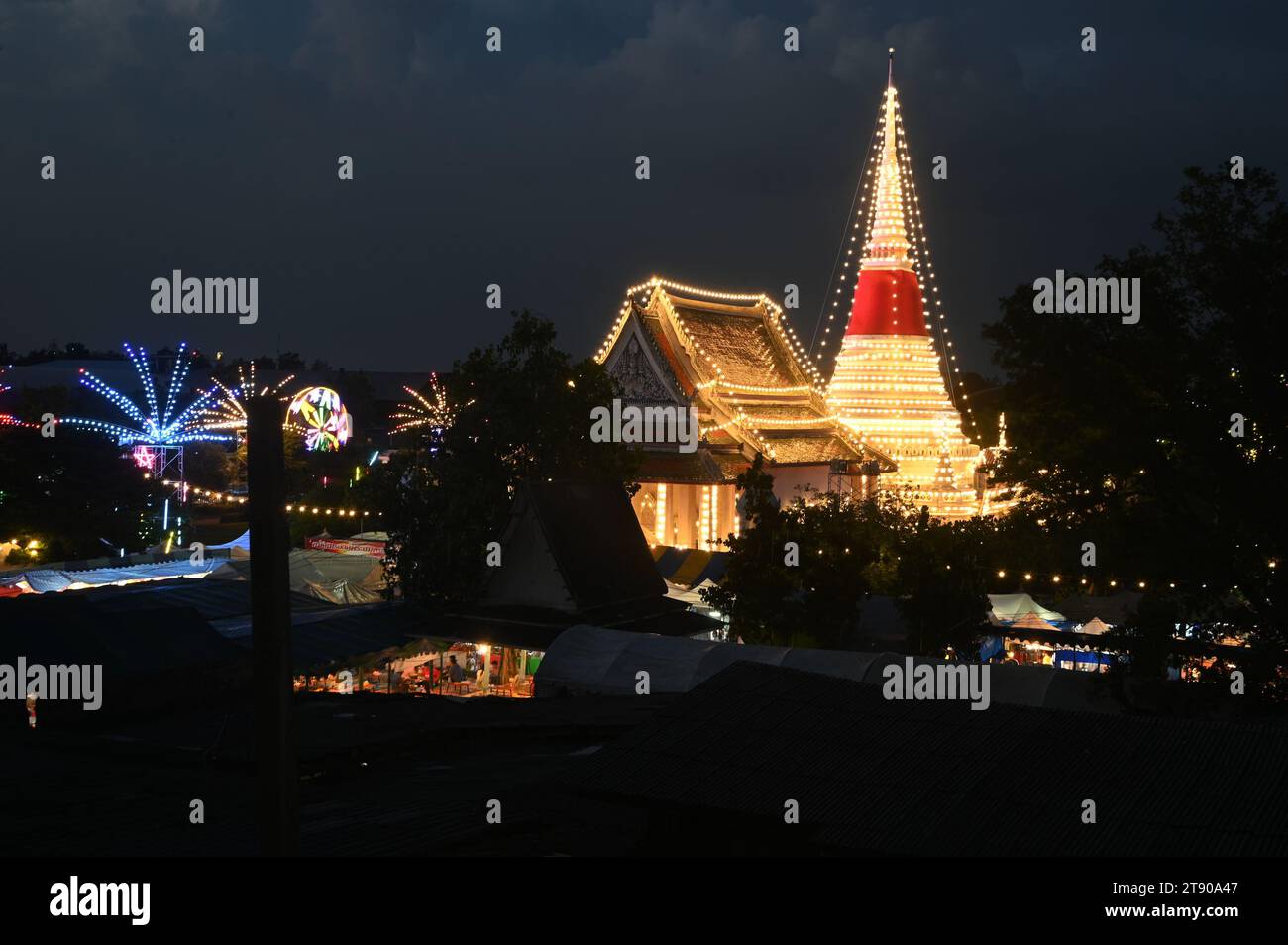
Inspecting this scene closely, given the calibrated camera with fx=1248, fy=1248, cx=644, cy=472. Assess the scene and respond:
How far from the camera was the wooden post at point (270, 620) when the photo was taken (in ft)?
23.9

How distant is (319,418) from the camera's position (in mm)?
67938

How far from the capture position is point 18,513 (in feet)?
146

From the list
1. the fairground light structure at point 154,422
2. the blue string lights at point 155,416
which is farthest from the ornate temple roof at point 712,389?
the blue string lights at point 155,416

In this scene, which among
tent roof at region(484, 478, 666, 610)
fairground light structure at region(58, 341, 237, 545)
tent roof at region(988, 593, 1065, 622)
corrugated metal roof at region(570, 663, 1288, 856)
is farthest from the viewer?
fairground light structure at region(58, 341, 237, 545)

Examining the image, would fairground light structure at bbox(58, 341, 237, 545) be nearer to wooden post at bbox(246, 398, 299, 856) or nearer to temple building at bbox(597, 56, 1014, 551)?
temple building at bbox(597, 56, 1014, 551)

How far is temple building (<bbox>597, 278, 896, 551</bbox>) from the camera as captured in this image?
42.1 m

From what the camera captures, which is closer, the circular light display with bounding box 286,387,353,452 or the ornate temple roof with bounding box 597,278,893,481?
the ornate temple roof with bounding box 597,278,893,481

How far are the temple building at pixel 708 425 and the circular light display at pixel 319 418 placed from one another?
1138 inches

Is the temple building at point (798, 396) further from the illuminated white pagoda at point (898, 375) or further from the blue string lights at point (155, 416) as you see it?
the blue string lights at point (155, 416)

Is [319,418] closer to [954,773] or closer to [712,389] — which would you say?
[712,389]

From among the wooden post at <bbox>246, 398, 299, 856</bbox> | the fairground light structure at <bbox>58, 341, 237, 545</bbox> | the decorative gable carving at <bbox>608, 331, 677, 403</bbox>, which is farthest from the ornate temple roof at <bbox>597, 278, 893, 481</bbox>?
the wooden post at <bbox>246, 398, 299, 856</bbox>

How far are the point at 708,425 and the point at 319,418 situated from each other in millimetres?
32000

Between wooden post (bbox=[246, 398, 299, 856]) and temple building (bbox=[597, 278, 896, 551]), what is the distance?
1317 inches
